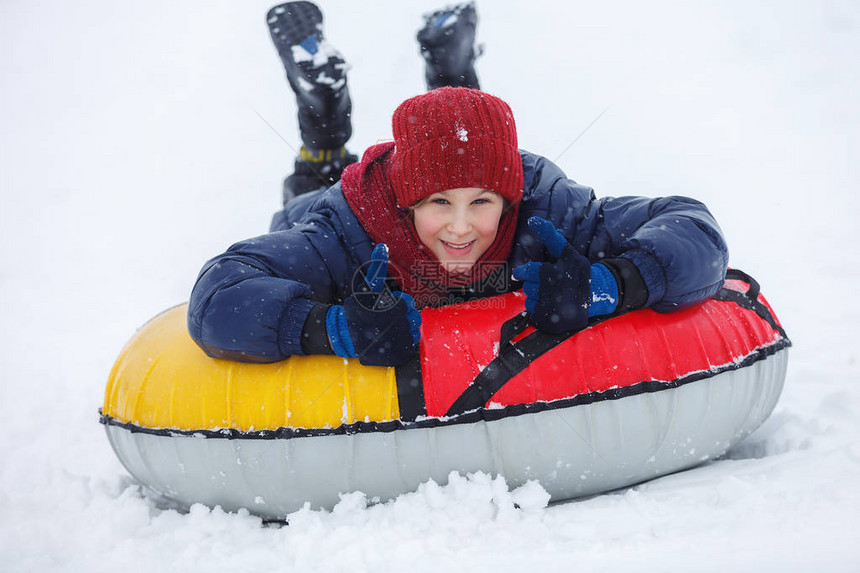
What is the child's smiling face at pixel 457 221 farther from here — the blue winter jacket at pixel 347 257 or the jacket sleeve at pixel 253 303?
the jacket sleeve at pixel 253 303

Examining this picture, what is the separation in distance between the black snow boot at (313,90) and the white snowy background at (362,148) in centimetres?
135

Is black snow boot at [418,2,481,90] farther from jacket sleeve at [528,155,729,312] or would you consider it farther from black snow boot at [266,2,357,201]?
jacket sleeve at [528,155,729,312]

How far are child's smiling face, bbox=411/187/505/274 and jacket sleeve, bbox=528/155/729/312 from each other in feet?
0.87

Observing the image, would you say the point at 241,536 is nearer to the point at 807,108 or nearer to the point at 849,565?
the point at 849,565

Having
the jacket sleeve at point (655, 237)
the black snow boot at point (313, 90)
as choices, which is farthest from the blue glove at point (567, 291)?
the black snow boot at point (313, 90)

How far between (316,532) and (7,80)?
11.1 meters

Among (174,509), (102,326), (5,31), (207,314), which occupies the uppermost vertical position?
(5,31)

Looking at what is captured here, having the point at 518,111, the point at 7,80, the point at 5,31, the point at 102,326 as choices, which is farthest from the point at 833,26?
the point at 5,31

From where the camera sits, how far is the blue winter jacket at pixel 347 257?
186cm

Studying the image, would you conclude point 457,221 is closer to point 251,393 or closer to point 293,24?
point 251,393

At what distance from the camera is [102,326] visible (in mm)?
3787

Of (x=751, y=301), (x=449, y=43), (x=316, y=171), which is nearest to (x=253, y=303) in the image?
(x=751, y=301)

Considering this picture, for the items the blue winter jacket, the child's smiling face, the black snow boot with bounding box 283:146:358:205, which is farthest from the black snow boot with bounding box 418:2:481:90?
the child's smiling face

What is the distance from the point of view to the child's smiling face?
85.7 inches
